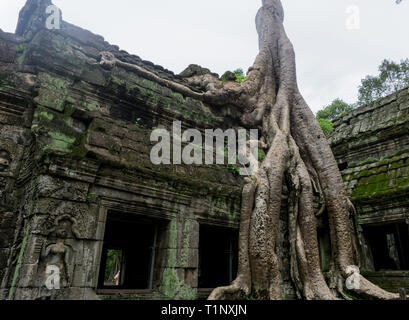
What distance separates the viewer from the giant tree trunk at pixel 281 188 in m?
4.34

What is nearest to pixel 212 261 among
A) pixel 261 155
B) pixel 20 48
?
pixel 261 155

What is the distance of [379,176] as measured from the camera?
283 inches

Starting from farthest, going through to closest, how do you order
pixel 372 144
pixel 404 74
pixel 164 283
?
pixel 404 74 < pixel 372 144 < pixel 164 283

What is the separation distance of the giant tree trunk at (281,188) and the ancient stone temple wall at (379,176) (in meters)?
1.34

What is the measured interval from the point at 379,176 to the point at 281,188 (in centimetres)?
351

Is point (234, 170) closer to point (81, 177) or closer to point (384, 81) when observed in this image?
point (81, 177)

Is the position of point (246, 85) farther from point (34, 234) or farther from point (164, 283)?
point (34, 234)

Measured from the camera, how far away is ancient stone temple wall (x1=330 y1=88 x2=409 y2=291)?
254 inches
